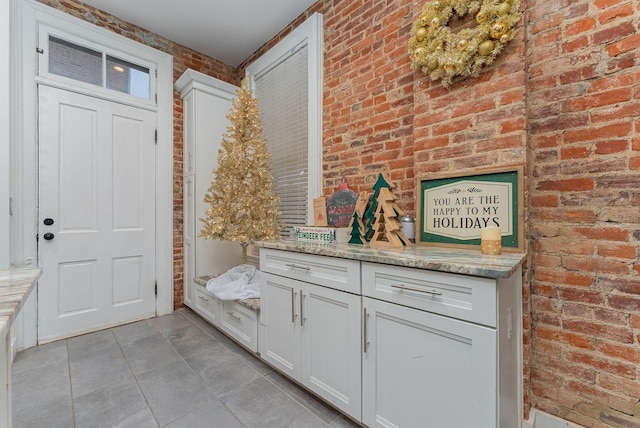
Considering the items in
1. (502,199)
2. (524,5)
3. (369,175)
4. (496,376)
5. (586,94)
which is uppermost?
(524,5)

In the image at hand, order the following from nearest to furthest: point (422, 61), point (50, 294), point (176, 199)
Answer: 1. point (422, 61)
2. point (50, 294)
3. point (176, 199)

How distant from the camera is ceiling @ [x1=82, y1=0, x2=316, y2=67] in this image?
8.91ft

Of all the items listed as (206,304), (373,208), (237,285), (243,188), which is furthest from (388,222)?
(206,304)

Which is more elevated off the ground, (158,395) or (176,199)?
(176,199)

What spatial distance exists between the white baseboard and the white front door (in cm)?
332

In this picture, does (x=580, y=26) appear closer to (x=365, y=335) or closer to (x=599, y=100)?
(x=599, y=100)

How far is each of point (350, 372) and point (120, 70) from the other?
3.48m

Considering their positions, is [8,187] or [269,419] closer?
[269,419]

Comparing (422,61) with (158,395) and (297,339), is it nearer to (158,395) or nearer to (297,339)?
(297,339)

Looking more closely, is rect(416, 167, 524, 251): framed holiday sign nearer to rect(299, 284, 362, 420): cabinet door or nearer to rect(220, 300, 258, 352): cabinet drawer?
rect(299, 284, 362, 420): cabinet door

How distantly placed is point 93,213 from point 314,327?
2495 millimetres

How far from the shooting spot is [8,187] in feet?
7.26

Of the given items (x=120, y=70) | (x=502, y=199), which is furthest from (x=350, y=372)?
(x=120, y=70)

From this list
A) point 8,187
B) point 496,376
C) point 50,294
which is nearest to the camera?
point 496,376
